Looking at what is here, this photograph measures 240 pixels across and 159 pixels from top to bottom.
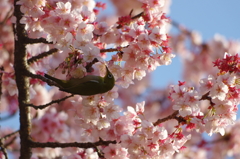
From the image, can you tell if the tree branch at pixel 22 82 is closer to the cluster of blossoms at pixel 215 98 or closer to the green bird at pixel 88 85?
the green bird at pixel 88 85

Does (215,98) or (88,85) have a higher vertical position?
(88,85)

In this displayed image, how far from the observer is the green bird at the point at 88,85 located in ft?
7.12

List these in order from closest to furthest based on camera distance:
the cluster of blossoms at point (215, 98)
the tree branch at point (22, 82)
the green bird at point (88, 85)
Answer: the green bird at point (88, 85), the cluster of blossoms at point (215, 98), the tree branch at point (22, 82)

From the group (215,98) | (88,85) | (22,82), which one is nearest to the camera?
(88,85)

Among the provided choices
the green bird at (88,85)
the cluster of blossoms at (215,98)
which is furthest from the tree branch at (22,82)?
the cluster of blossoms at (215,98)

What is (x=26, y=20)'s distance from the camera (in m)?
2.62

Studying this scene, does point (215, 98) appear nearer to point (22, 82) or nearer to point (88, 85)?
point (88, 85)

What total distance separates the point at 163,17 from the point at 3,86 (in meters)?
1.29

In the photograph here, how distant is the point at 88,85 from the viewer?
2.17m

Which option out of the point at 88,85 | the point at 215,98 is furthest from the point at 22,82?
the point at 215,98

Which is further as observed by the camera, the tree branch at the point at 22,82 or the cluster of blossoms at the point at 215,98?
the tree branch at the point at 22,82

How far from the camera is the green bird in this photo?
85.4 inches

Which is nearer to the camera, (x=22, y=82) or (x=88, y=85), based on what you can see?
(x=88, y=85)

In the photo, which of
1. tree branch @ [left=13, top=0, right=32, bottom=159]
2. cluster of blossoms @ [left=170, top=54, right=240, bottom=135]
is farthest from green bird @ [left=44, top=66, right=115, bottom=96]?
tree branch @ [left=13, top=0, right=32, bottom=159]
